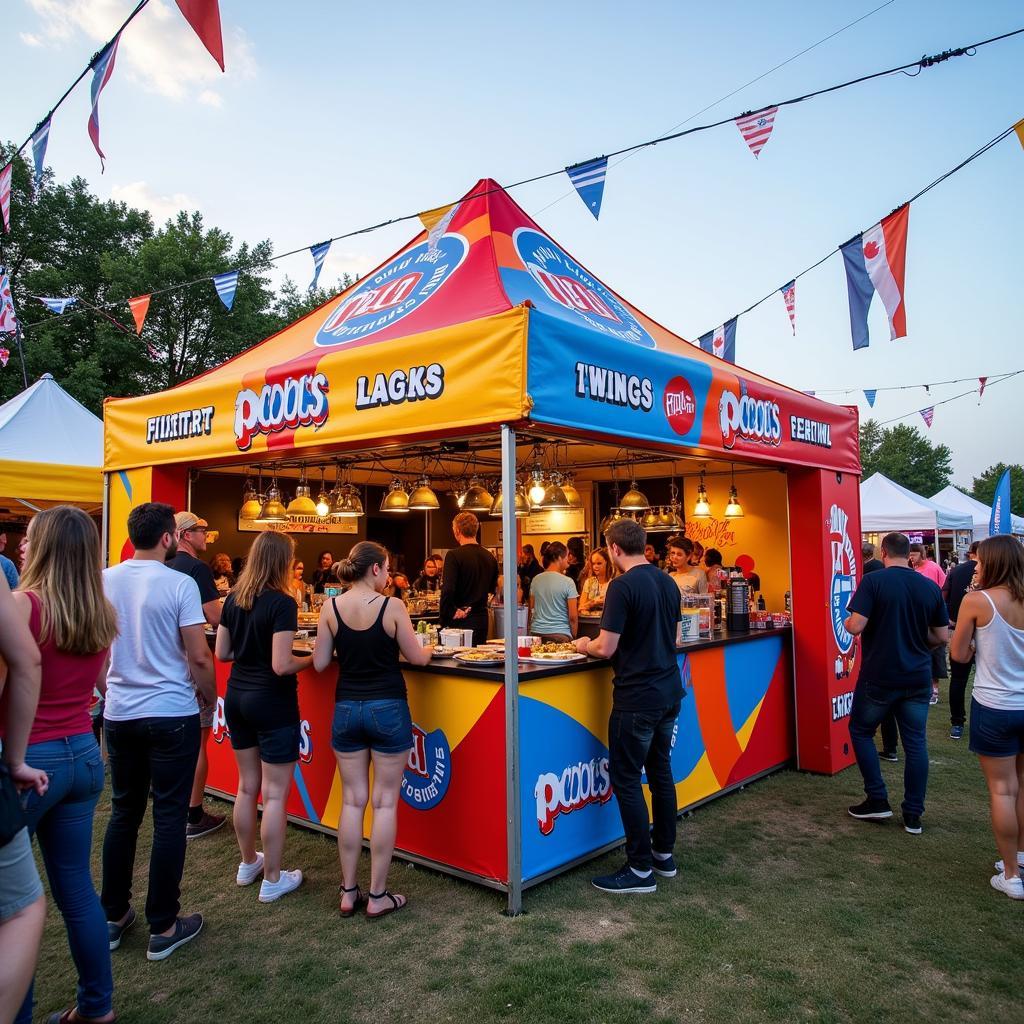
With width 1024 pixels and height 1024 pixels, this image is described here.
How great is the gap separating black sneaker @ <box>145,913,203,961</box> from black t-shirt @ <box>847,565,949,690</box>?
13.3 feet

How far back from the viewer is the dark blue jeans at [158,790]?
10.2ft

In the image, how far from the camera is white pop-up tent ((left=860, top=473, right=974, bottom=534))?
1463 cm

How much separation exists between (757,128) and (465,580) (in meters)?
3.76

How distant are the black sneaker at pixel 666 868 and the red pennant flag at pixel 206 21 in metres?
4.54

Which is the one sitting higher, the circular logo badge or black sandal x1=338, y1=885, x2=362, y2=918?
the circular logo badge

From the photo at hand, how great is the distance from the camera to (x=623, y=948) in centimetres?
318

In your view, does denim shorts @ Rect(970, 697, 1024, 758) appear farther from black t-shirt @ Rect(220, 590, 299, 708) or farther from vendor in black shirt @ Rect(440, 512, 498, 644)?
vendor in black shirt @ Rect(440, 512, 498, 644)

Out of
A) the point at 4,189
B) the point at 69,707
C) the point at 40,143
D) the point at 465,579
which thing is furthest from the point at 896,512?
the point at 69,707

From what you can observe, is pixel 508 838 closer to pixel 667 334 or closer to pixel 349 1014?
pixel 349 1014

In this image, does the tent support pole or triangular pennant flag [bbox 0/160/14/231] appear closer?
the tent support pole

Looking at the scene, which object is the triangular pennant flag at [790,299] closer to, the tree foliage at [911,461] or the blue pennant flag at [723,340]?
the blue pennant flag at [723,340]

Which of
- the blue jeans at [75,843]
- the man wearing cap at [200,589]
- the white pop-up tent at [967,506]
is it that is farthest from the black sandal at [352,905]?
the white pop-up tent at [967,506]

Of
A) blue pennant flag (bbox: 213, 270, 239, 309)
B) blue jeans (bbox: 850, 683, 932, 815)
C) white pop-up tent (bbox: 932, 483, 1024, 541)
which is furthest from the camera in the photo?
white pop-up tent (bbox: 932, 483, 1024, 541)

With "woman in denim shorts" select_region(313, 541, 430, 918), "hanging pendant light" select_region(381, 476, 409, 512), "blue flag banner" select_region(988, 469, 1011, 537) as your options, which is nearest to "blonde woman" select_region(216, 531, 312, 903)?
"woman in denim shorts" select_region(313, 541, 430, 918)
